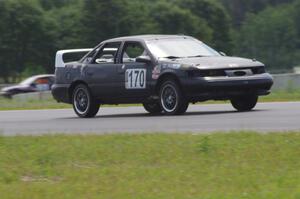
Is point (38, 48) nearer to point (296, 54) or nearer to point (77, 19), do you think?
point (77, 19)

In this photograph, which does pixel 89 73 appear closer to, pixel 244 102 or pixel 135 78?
pixel 135 78

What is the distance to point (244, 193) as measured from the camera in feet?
28.9

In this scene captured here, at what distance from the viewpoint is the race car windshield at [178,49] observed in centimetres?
1764

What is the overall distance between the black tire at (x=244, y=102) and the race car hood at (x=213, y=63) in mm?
771

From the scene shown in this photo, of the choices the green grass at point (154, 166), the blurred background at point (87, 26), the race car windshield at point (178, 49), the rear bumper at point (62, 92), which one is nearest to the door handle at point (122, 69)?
the race car windshield at point (178, 49)

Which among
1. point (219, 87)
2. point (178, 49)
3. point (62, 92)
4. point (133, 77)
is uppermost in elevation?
point (178, 49)

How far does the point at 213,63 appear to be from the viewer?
16.9 metres

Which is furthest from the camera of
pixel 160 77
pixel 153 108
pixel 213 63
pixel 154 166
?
pixel 153 108

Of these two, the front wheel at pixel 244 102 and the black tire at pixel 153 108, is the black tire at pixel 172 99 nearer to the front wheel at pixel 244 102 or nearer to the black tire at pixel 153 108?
the front wheel at pixel 244 102

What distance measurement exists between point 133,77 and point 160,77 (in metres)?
0.74

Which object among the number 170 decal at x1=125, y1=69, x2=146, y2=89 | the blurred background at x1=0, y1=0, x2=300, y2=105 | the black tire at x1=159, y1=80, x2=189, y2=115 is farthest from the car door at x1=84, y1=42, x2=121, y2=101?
the blurred background at x1=0, y1=0, x2=300, y2=105

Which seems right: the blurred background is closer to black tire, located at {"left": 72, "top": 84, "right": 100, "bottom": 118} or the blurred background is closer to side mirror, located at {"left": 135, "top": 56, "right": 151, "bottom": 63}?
black tire, located at {"left": 72, "top": 84, "right": 100, "bottom": 118}

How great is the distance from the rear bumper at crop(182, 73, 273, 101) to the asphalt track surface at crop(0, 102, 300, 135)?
0.35 meters

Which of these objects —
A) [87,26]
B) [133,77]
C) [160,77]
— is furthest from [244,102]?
[87,26]
